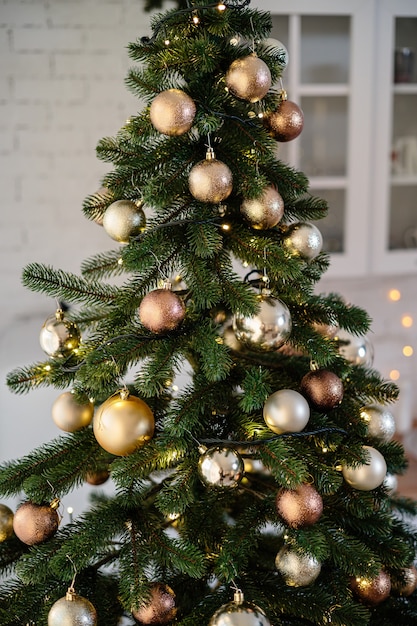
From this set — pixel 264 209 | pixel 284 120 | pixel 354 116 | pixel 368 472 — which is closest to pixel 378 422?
pixel 368 472

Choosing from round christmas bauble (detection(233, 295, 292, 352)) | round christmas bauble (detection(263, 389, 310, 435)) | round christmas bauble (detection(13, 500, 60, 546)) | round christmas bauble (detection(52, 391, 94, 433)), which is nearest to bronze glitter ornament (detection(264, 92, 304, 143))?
round christmas bauble (detection(233, 295, 292, 352))

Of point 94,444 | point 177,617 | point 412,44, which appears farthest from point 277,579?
point 412,44

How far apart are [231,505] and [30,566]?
1.31 feet

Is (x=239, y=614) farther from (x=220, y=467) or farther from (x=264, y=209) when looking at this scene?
(x=264, y=209)

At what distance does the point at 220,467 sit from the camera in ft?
2.67

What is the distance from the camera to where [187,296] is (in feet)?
3.20

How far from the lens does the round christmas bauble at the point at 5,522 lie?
984mm

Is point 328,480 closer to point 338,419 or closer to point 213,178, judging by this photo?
point 338,419

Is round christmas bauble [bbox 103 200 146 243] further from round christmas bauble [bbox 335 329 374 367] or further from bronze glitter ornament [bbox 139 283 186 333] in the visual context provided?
round christmas bauble [bbox 335 329 374 367]

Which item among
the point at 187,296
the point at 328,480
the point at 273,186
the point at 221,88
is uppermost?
the point at 221,88

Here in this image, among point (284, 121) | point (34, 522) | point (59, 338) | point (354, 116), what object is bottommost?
point (34, 522)

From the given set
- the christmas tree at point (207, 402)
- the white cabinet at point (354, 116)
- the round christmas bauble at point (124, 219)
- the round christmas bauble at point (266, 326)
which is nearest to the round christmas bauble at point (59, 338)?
the christmas tree at point (207, 402)

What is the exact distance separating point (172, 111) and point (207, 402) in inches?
15.0

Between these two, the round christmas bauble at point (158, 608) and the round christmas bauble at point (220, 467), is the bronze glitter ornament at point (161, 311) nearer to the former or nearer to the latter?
the round christmas bauble at point (220, 467)
